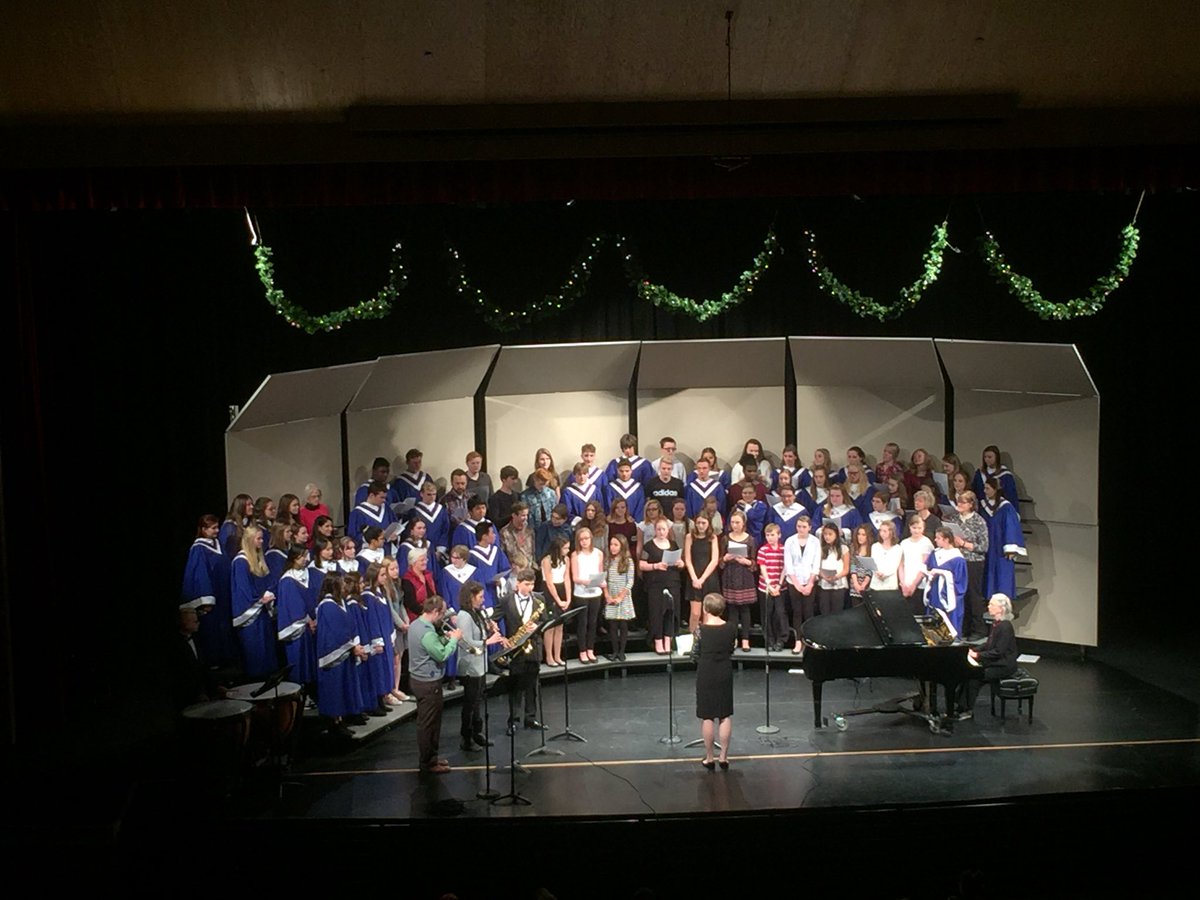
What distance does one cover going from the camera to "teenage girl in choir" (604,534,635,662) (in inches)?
501

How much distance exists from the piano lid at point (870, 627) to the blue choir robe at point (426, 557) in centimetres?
339

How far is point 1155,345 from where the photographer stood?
14.1 metres

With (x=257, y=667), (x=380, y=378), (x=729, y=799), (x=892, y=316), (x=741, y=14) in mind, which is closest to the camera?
(x=741, y=14)

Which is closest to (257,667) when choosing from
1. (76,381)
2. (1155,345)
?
(76,381)

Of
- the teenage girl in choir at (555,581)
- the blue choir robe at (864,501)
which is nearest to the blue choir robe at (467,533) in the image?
the teenage girl in choir at (555,581)

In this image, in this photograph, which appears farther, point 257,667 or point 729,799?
point 257,667

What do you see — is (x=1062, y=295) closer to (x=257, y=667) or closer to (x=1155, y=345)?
(x=1155, y=345)

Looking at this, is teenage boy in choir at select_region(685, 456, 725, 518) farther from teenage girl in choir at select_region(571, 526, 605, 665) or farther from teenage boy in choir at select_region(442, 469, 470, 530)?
teenage boy in choir at select_region(442, 469, 470, 530)

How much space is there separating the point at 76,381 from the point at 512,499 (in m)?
4.15

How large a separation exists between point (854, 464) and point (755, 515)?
1.19 m

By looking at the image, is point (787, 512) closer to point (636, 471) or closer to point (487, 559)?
point (636, 471)

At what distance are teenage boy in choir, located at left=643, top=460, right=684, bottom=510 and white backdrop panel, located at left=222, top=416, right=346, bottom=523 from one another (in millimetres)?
3262

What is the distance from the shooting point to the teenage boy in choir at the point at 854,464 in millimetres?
13898

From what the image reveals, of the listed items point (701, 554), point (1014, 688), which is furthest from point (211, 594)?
point (1014, 688)
